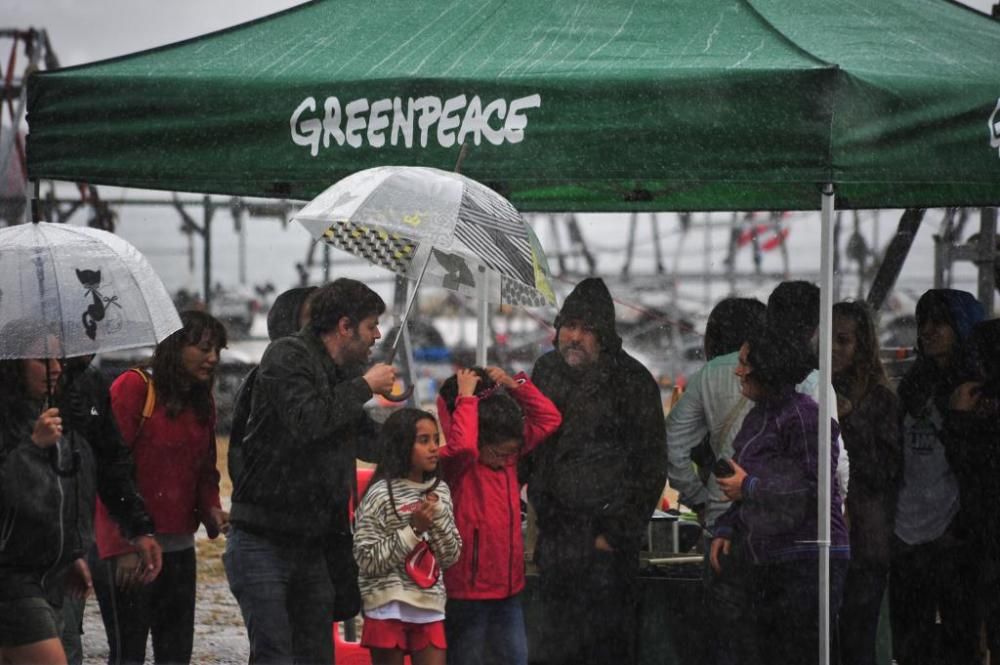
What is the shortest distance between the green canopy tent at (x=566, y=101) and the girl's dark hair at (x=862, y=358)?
0.59 metres

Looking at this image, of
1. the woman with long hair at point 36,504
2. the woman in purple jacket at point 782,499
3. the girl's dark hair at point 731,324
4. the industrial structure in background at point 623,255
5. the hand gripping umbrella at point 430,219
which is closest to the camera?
the woman with long hair at point 36,504

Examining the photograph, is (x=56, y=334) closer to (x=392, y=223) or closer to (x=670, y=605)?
(x=392, y=223)

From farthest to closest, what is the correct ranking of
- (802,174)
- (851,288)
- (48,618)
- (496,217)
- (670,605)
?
(851,288)
(670,605)
(496,217)
(802,174)
(48,618)

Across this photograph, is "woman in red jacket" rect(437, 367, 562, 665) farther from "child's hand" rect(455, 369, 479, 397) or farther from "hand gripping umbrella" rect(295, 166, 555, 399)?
"hand gripping umbrella" rect(295, 166, 555, 399)

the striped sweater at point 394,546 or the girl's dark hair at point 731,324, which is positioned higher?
the girl's dark hair at point 731,324

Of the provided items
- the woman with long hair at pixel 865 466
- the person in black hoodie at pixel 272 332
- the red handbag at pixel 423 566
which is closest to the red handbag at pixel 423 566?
the red handbag at pixel 423 566

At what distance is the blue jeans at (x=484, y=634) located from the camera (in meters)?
5.42

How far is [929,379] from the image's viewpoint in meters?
5.89

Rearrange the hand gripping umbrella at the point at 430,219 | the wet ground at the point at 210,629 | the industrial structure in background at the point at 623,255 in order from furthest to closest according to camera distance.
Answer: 1. the industrial structure in background at the point at 623,255
2. the wet ground at the point at 210,629
3. the hand gripping umbrella at the point at 430,219

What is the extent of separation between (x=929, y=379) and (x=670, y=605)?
4.93 ft

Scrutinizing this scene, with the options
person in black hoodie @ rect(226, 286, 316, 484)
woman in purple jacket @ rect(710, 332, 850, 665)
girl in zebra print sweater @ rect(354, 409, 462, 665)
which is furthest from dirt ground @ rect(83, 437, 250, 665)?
woman in purple jacket @ rect(710, 332, 850, 665)

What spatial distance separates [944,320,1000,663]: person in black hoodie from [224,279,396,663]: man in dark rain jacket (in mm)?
2369

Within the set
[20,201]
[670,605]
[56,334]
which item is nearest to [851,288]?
[20,201]

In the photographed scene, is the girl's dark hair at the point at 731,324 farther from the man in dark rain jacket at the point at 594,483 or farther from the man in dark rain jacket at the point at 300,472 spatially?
the man in dark rain jacket at the point at 300,472
